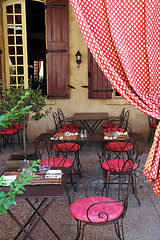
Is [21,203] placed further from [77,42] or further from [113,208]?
[77,42]

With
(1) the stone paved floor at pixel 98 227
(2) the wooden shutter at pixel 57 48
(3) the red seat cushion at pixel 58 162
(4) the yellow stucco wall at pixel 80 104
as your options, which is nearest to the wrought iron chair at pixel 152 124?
(4) the yellow stucco wall at pixel 80 104

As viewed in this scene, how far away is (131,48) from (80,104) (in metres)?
4.99

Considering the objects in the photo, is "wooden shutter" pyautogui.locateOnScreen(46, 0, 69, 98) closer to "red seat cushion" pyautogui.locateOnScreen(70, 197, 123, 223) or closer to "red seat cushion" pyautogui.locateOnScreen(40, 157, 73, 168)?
"red seat cushion" pyautogui.locateOnScreen(40, 157, 73, 168)

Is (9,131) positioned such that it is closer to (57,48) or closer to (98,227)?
(57,48)

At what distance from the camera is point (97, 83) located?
680cm

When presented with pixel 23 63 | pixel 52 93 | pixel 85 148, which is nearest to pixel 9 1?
pixel 23 63

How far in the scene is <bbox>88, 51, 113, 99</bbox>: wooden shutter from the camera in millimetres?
6777

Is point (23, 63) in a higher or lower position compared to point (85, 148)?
higher

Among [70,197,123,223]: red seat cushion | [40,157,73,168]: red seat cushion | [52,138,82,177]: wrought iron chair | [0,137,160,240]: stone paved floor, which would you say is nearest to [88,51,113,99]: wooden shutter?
[52,138,82,177]: wrought iron chair

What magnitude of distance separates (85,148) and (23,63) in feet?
9.23

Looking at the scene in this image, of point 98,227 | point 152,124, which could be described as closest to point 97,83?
point 152,124

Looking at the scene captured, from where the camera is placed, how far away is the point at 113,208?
2340 mm

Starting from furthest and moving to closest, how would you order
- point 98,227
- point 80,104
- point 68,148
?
1. point 80,104
2. point 68,148
3. point 98,227

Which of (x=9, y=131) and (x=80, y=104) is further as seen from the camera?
(x=80, y=104)
